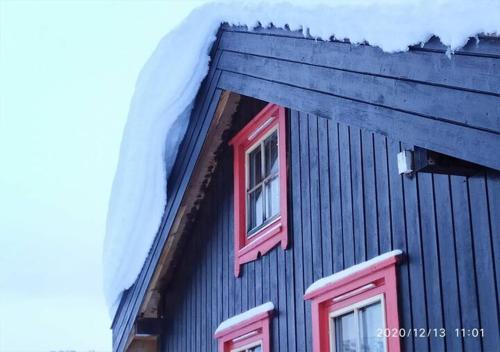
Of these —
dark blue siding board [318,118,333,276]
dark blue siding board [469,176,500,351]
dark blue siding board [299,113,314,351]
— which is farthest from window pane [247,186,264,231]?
dark blue siding board [469,176,500,351]

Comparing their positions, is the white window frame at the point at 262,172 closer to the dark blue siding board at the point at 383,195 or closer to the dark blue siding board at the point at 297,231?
the dark blue siding board at the point at 297,231

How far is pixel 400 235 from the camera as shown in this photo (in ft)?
17.9

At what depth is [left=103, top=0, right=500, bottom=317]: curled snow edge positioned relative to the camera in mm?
4629

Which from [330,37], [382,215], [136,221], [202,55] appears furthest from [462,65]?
[136,221]

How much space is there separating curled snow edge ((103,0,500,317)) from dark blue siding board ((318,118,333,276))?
0.96 metres

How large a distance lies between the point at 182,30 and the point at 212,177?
1.66 meters

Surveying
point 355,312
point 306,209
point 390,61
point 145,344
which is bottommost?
point 355,312

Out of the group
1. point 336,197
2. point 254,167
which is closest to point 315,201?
point 336,197

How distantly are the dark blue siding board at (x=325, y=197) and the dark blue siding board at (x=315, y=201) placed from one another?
1.7 inches

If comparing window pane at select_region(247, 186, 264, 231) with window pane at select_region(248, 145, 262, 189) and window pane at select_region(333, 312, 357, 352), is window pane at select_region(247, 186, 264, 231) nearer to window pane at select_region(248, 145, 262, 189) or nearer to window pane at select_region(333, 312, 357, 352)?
window pane at select_region(248, 145, 262, 189)

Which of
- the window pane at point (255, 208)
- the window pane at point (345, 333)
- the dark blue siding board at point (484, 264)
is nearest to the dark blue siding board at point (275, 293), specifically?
the window pane at point (255, 208)

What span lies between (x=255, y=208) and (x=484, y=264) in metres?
3.33

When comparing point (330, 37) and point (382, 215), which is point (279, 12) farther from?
point (382, 215)

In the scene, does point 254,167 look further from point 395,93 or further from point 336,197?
point 395,93
